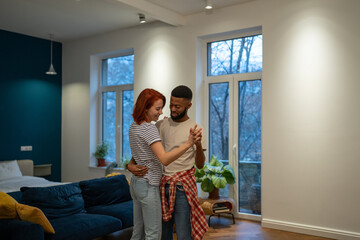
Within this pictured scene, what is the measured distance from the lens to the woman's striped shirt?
2.05m

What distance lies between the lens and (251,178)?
5117mm

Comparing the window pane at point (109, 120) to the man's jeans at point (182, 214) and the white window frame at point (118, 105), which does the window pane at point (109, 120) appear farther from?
the man's jeans at point (182, 214)

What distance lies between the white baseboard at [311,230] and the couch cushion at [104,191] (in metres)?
1.91

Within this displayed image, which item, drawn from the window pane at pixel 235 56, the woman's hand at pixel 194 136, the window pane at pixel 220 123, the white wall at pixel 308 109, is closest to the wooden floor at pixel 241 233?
the white wall at pixel 308 109

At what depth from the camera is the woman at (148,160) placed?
2.05 meters

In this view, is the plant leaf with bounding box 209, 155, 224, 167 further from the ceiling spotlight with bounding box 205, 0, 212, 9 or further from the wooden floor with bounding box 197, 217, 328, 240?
the ceiling spotlight with bounding box 205, 0, 212, 9

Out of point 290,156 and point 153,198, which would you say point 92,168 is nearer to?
point 290,156

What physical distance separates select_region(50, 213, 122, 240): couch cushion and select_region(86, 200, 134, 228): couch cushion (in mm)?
92

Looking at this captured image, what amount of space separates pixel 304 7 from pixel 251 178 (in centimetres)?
243

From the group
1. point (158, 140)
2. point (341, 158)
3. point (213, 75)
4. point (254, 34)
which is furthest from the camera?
point (213, 75)

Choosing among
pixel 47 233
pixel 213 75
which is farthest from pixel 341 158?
pixel 47 233

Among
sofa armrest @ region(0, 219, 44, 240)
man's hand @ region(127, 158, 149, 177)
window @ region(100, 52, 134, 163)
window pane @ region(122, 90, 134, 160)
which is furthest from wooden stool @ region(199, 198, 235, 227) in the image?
man's hand @ region(127, 158, 149, 177)

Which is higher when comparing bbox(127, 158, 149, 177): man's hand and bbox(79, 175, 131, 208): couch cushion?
bbox(127, 158, 149, 177): man's hand

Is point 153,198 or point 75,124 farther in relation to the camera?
point 75,124
